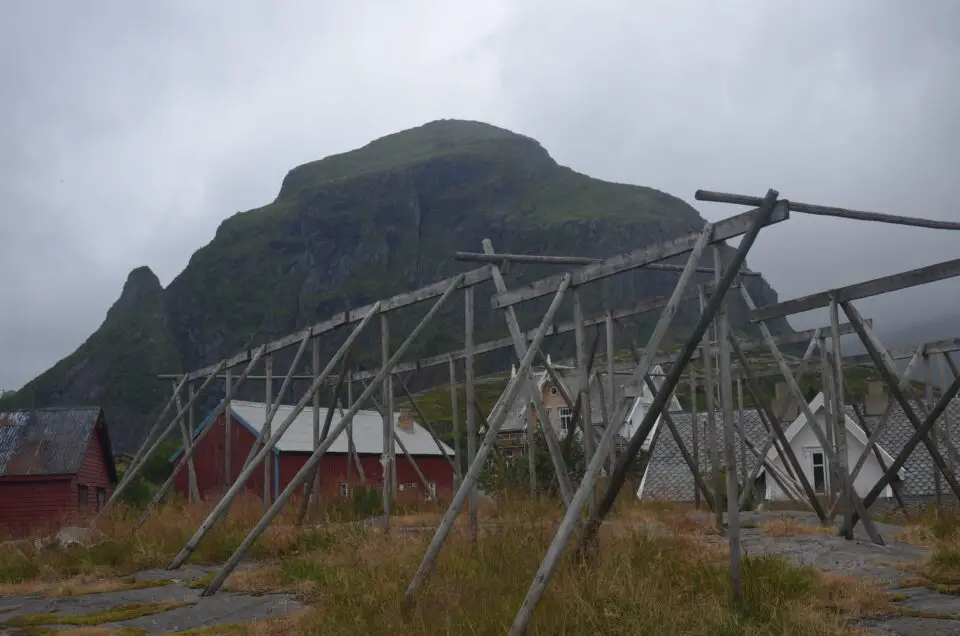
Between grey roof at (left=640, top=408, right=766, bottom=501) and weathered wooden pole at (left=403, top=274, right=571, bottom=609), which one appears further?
grey roof at (left=640, top=408, right=766, bottom=501)

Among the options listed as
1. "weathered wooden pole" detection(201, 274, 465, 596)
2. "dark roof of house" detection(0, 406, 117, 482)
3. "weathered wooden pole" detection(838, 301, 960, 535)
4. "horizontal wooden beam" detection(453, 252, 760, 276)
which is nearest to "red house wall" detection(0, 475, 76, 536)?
"dark roof of house" detection(0, 406, 117, 482)

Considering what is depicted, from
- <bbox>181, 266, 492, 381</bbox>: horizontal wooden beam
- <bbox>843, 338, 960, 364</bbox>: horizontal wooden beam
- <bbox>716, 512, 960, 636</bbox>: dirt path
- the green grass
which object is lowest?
the green grass

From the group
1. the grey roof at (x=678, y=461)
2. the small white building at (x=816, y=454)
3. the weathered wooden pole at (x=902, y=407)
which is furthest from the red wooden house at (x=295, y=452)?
the weathered wooden pole at (x=902, y=407)

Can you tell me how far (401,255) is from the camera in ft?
646

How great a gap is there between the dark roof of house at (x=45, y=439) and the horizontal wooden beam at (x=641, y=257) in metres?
25.3

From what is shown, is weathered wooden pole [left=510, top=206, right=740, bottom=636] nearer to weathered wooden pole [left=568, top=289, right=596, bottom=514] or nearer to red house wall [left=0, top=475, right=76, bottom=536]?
weathered wooden pole [left=568, top=289, right=596, bottom=514]

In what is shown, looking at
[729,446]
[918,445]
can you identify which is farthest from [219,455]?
[729,446]

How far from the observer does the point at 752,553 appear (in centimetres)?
1080

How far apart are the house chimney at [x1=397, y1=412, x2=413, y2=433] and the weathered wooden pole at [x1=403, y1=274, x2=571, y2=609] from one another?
32.1 m

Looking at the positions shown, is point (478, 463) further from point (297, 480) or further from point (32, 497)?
point (32, 497)

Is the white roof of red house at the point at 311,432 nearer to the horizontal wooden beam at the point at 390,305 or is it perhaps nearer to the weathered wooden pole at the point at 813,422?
the horizontal wooden beam at the point at 390,305

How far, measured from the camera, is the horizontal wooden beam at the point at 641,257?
8.08 m

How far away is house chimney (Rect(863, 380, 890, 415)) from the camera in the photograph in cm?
2756

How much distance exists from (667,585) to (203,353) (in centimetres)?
17541
